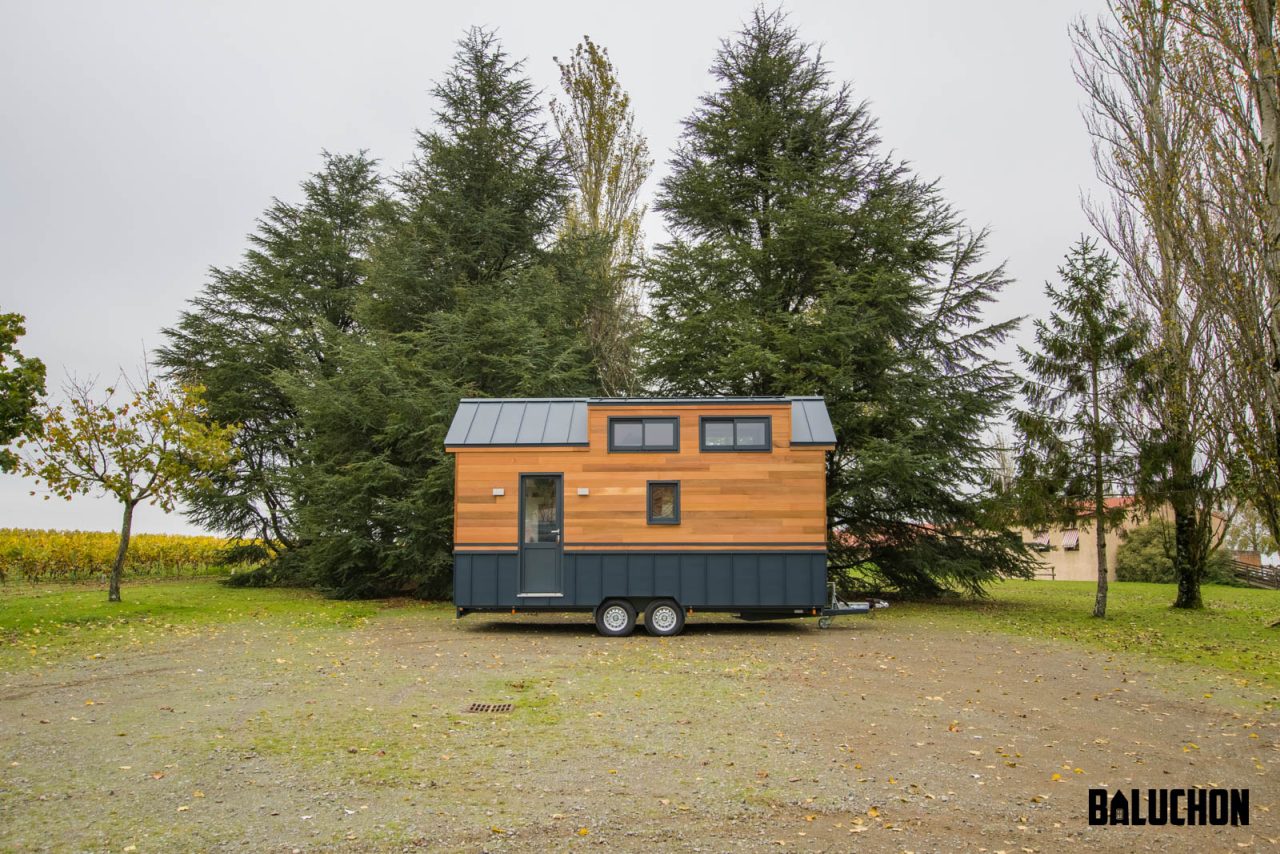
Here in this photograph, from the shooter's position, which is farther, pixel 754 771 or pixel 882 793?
pixel 754 771

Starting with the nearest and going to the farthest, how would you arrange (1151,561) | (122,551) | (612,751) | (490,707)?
1. (612,751)
2. (490,707)
3. (122,551)
4. (1151,561)

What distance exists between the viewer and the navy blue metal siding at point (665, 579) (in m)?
14.1

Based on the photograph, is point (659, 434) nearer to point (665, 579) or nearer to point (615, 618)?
point (665, 579)

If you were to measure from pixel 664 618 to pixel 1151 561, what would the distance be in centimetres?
2773

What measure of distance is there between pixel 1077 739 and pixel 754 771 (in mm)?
3137

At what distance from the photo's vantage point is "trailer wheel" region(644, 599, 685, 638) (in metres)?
14.2

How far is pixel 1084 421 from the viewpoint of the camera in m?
17.4

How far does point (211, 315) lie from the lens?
28.1 meters

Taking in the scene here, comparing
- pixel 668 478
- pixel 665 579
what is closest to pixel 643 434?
pixel 668 478

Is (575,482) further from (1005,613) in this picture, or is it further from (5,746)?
(1005,613)

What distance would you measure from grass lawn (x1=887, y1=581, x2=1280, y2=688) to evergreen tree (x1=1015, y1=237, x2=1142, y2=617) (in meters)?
1.43

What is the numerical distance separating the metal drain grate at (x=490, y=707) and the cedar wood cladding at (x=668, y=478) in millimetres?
5754

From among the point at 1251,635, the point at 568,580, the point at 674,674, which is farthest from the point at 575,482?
the point at 1251,635

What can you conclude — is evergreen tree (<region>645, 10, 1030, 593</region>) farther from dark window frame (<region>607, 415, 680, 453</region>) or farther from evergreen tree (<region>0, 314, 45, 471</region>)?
evergreen tree (<region>0, 314, 45, 471</region>)
